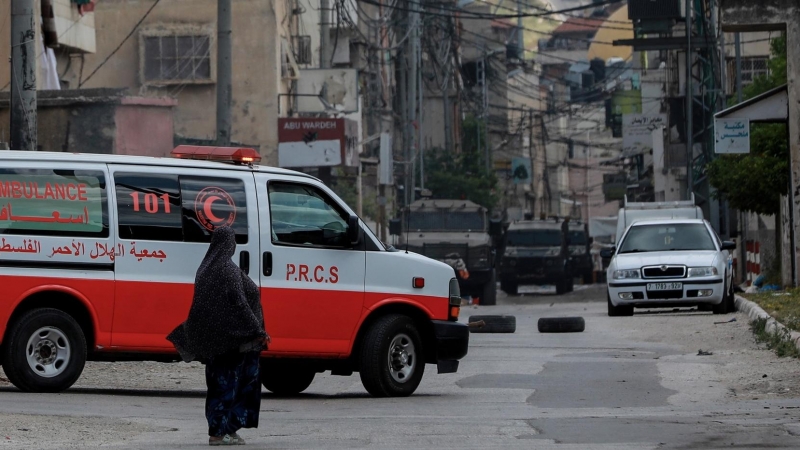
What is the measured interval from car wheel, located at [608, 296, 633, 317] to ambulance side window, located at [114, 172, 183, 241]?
14.3 metres

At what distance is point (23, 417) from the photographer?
9859 mm

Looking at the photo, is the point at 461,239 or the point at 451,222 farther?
the point at 451,222

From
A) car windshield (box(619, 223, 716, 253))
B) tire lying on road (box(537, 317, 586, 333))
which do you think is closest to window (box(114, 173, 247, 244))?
tire lying on road (box(537, 317, 586, 333))

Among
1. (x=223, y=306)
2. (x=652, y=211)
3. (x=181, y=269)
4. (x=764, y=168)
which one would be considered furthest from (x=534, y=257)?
(x=223, y=306)

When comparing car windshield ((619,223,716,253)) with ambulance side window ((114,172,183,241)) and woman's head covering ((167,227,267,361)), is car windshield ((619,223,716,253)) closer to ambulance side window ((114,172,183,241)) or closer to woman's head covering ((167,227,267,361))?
ambulance side window ((114,172,183,241))

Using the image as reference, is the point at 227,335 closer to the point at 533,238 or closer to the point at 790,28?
the point at 790,28

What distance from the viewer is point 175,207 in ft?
39.3

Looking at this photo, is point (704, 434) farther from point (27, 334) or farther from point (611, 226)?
point (611, 226)

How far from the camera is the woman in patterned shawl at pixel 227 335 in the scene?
358 inches

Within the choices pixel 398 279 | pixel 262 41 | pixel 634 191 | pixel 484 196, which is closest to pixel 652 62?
pixel 634 191

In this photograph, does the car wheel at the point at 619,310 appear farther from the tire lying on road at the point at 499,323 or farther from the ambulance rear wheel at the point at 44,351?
the ambulance rear wheel at the point at 44,351

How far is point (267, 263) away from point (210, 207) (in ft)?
2.13

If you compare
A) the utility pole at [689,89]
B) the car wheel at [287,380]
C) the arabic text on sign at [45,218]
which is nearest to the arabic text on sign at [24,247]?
the arabic text on sign at [45,218]

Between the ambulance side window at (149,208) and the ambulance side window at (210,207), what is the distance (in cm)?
9
